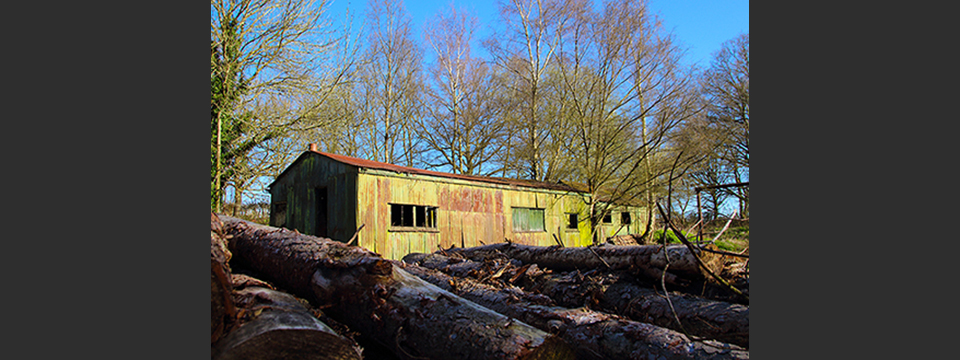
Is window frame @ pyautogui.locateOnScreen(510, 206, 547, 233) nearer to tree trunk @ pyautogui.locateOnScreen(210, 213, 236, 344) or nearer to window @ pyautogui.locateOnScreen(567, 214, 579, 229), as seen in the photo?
window @ pyautogui.locateOnScreen(567, 214, 579, 229)

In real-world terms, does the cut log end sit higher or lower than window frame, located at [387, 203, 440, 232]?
lower

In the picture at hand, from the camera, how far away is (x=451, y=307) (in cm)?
351

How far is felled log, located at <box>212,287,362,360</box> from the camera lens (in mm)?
2539

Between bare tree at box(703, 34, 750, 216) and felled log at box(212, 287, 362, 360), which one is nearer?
felled log at box(212, 287, 362, 360)

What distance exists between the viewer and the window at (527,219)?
1468cm

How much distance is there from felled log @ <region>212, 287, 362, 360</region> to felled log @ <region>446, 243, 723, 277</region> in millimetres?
2837

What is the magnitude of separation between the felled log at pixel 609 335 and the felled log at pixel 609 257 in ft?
2.87

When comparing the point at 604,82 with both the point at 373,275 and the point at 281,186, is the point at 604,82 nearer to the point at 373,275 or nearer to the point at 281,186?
the point at 281,186

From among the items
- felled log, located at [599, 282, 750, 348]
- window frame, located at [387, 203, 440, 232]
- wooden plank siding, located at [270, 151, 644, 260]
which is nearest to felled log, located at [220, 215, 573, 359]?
felled log, located at [599, 282, 750, 348]

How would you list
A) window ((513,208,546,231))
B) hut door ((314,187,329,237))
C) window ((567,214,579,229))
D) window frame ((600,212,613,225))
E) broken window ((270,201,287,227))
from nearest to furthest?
hut door ((314,187,329,237))
broken window ((270,201,287,227))
window ((513,208,546,231))
window ((567,214,579,229))
window frame ((600,212,613,225))

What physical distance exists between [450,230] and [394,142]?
48.1 feet

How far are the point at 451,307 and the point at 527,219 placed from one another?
38.4ft

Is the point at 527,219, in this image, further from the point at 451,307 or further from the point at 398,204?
the point at 451,307

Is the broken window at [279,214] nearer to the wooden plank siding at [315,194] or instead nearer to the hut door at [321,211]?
the wooden plank siding at [315,194]
